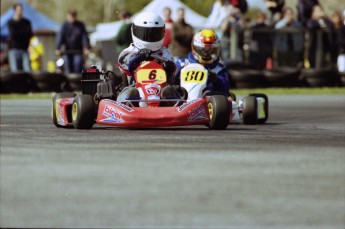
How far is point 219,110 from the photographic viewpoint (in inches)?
373

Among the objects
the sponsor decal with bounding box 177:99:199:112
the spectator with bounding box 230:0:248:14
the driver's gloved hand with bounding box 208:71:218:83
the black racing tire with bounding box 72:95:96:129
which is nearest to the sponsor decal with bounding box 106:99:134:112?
the black racing tire with bounding box 72:95:96:129

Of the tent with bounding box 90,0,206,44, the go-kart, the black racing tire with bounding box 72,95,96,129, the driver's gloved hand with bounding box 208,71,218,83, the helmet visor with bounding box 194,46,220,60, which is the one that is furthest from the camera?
the tent with bounding box 90,0,206,44

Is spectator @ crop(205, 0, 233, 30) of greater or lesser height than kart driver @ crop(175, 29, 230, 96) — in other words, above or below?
above

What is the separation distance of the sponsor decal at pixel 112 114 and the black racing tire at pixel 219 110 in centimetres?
72

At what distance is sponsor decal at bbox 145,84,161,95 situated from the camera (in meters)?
10.0

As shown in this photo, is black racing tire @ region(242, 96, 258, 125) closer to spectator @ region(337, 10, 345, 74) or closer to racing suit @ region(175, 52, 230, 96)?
racing suit @ region(175, 52, 230, 96)

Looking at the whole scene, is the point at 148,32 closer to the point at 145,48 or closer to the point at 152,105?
the point at 145,48

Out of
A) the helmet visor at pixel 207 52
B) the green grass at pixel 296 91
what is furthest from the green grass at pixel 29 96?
the helmet visor at pixel 207 52

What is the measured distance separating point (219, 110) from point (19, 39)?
10029 mm

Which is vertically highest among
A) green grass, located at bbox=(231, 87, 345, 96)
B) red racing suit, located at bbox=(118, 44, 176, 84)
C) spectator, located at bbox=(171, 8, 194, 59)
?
spectator, located at bbox=(171, 8, 194, 59)

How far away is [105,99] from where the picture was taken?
9758mm

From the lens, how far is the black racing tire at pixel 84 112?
9.59 m

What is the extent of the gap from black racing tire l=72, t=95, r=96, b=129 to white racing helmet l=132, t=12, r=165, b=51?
1033 millimetres

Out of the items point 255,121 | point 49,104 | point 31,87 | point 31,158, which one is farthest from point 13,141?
point 31,87
